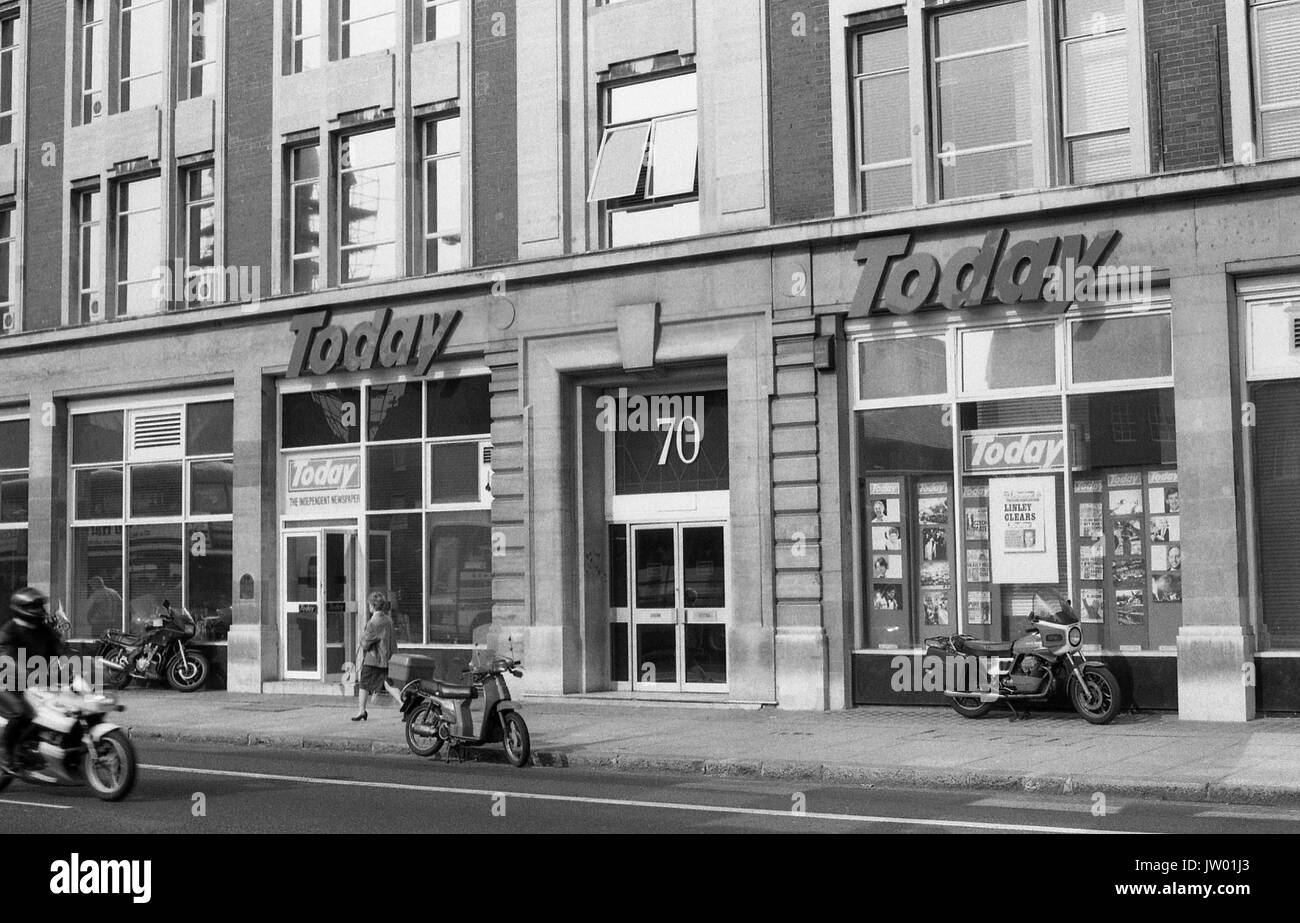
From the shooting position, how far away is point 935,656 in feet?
60.4

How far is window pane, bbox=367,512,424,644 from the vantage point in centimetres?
2281

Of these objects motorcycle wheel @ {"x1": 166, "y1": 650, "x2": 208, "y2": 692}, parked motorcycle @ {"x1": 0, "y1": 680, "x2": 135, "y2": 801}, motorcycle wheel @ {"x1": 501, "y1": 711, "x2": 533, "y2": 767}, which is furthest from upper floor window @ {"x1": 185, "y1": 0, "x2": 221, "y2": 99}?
parked motorcycle @ {"x1": 0, "y1": 680, "x2": 135, "y2": 801}

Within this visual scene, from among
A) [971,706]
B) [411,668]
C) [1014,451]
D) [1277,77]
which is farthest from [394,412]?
[1277,77]

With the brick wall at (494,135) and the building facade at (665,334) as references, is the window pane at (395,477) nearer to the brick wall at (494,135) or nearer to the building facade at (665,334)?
the building facade at (665,334)

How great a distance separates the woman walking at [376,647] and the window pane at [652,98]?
25.3ft

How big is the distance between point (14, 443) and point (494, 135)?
11889 mm

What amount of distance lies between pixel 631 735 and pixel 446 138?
10444mm

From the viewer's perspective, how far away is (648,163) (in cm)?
2116

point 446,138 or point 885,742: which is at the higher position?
point 446,138
